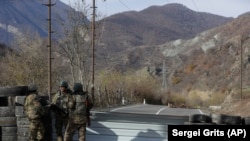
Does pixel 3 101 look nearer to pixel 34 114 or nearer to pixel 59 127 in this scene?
pixel 34 114

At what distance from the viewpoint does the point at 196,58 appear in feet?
434

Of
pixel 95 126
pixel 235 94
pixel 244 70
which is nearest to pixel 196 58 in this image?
pixel 244 70

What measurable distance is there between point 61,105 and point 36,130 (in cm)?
89

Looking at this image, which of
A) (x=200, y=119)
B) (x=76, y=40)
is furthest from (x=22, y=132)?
(x=76, y=40)

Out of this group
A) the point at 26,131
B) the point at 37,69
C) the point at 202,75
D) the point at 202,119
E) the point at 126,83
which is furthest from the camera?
the point at 202,75

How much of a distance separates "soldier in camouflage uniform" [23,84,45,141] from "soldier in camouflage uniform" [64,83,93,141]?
68 cm

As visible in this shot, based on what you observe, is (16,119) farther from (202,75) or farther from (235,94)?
(202,75)

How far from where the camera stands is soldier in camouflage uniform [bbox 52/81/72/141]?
509 inches

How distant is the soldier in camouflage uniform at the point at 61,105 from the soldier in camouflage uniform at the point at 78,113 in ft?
0.52

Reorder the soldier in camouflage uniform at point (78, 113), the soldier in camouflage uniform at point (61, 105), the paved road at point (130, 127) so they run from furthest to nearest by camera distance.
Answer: the paved road at point (130, 127)
the soldier in camouflage uniform at point (61, 105)
the soldier in camouflage uniform at point (78, 113)

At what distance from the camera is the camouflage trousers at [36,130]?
1313 centimetres

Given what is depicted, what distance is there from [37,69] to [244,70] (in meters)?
54.8

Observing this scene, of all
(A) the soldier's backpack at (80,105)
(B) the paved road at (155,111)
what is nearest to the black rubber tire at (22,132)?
(A) the soldier's backpack at (80,105)

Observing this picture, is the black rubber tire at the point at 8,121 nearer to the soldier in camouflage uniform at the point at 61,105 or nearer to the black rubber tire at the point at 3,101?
the black rubber tire at the point at 3,101
